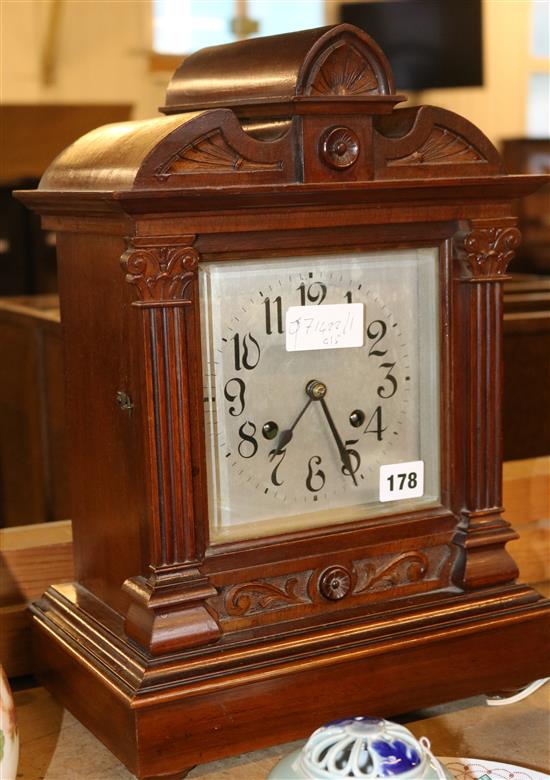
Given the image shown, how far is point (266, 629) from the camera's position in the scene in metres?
0.91

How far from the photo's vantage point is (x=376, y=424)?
0.96m

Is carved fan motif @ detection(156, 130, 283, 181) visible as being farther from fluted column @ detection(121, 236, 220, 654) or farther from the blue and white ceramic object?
the blue and white ceramic object

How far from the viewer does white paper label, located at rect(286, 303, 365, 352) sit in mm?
903

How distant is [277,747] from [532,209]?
4233 millimetres

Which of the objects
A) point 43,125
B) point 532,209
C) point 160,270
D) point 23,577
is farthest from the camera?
point 532,209

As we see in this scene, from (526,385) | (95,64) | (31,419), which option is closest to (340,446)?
(526,385)

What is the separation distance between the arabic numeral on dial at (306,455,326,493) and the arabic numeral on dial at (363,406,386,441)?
51 millimetres

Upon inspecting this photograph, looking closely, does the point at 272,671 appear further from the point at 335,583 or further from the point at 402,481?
the point at 402,481

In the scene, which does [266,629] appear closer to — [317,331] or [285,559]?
[285,559]

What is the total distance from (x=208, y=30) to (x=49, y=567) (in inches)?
89.0

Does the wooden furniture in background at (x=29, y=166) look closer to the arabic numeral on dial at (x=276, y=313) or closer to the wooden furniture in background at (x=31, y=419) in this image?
the wooden furniture in background at (x=31, y=419)

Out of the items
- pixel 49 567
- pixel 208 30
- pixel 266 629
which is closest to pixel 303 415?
pixel 266 629

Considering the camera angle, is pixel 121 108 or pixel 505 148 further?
pixel 505 148

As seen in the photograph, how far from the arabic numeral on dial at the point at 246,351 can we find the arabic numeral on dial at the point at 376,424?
12 centimetres
